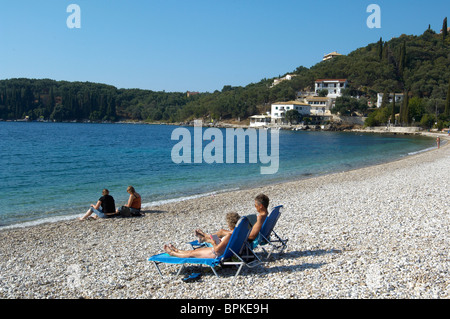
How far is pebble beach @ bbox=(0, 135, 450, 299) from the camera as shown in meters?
5.40

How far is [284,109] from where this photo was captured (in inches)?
4870

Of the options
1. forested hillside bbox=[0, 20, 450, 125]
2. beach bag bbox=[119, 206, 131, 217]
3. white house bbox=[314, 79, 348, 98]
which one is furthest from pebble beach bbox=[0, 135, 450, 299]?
white house bbox=[314, 79, 348, 98]

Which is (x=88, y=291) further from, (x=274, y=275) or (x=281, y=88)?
(x=281, y=88)

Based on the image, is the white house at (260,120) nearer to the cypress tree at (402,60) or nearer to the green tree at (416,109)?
the green tree at (416,109)

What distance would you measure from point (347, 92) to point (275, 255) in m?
128

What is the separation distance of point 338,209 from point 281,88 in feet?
454

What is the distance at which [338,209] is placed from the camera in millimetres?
11602

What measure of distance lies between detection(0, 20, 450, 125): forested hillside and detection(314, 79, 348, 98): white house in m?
3.65

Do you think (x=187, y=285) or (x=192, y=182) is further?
(x=192, y=182)

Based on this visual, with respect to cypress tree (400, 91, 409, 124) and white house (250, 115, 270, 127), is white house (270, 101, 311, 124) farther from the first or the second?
cypress tree (400, 91, 409, 124)

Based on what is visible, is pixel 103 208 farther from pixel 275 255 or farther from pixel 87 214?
pixel 275 255

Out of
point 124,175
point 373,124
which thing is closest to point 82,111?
point 373,124

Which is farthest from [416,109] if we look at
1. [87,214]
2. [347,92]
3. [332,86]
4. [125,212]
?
[87,214]

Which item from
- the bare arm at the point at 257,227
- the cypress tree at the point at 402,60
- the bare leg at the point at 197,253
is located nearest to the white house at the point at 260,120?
the cypress tree at the point at 402,60
